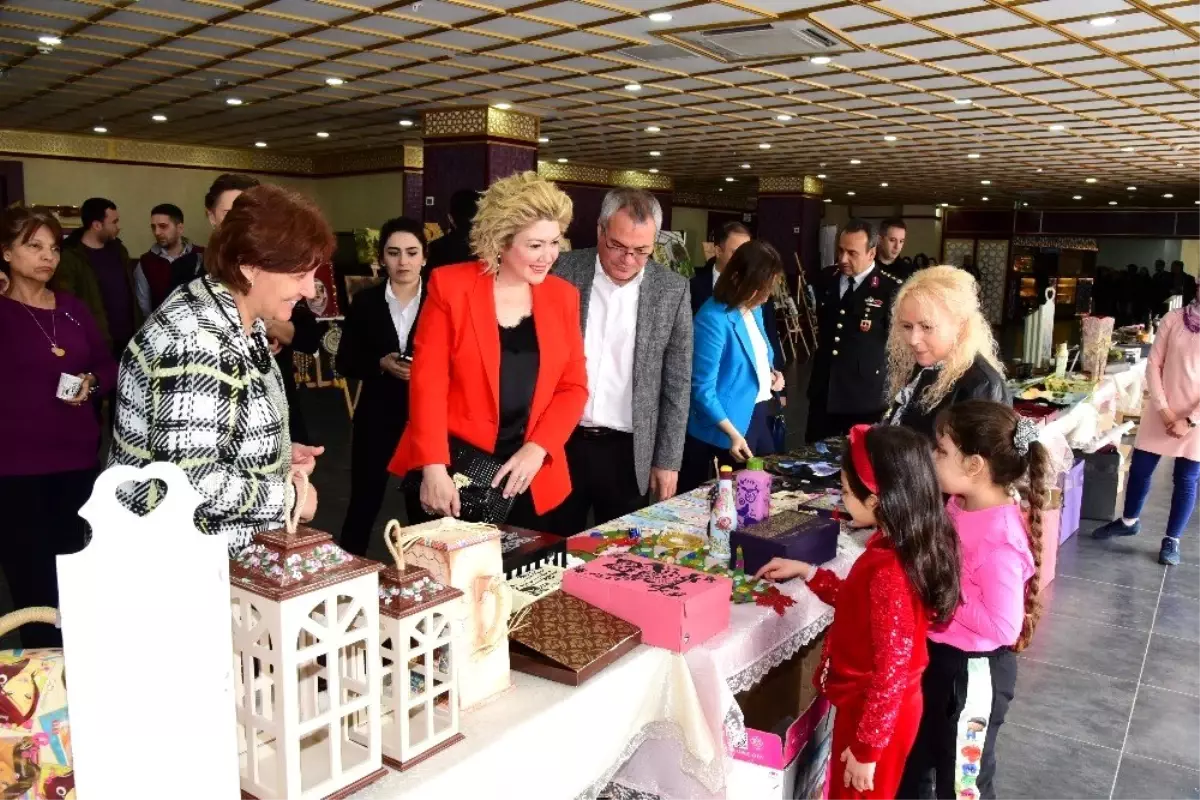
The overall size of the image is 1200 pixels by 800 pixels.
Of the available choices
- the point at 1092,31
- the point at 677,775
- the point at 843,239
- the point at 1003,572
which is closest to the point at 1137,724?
the point at 1003,572

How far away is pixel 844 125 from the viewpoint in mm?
10633

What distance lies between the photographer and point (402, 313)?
146 inches

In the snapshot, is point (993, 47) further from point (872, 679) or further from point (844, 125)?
point (872, 679)

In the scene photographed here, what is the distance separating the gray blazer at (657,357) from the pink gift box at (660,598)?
102 centimetres

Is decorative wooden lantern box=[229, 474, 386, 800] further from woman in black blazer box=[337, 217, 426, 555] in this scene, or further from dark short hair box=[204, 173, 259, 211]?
woman in black blazer box=[337, 217, 426, 555]

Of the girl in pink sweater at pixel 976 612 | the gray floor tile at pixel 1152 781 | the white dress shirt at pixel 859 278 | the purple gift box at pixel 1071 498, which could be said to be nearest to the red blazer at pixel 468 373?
the girl in pink sweater at pixel 976 612

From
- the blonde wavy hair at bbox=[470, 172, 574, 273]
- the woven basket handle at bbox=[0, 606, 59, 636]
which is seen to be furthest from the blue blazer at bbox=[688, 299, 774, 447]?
the woven basket handle at bbox=[0, 606, 59, 636]

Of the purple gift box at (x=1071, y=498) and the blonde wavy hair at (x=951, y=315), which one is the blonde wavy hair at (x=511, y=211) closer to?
the blonde wavy hair at (x=951, y=315)

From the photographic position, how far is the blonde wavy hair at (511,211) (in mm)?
2215

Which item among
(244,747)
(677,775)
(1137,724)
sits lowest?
(1137,724)

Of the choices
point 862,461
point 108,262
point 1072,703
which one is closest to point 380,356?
point 862,461

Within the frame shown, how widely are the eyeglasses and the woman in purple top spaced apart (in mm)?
1616

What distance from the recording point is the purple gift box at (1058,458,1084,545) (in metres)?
5.05

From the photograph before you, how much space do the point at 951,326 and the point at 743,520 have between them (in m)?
0.82
